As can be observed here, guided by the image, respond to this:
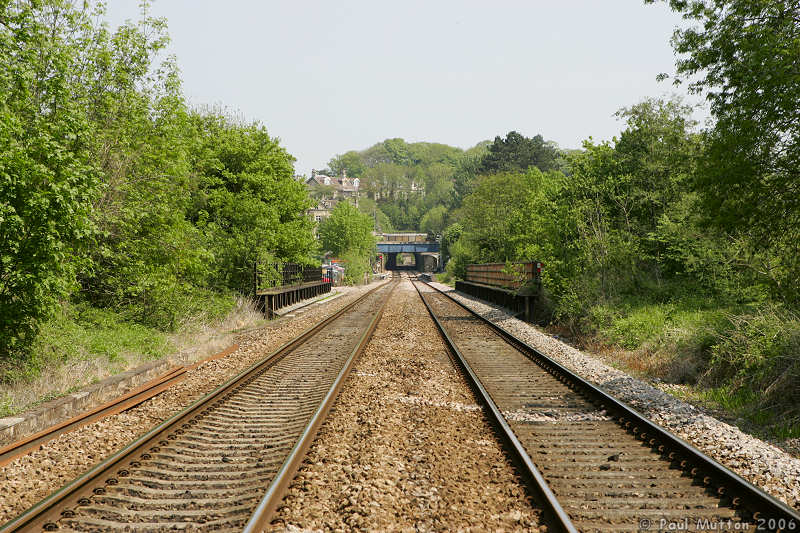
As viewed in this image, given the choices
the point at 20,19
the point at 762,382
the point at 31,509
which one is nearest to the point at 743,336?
the point at 762,382

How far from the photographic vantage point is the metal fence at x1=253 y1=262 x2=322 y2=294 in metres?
22.9

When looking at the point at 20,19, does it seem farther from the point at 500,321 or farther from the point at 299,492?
the point at 500,321

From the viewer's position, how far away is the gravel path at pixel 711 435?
5052 millimetres

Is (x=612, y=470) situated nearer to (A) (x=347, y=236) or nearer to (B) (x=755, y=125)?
(B) (x=755, y=125)

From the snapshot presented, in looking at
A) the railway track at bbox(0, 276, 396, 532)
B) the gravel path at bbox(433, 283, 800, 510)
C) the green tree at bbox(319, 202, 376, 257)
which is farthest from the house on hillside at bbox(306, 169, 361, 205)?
the railway track at bbox(0, 276, 396, 532)

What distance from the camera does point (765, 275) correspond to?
33.9 ft

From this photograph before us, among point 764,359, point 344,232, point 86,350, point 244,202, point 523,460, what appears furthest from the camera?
point 344,232

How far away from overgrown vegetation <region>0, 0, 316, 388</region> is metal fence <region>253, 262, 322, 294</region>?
1.84 m

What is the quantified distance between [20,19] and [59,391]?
6398 mm

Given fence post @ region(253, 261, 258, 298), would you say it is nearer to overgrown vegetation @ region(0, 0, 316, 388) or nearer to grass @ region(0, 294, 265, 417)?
overgrown vegetation @ region(0, 0, 316, 388)

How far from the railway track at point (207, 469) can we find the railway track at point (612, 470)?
241 centimetres

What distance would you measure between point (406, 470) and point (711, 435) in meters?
3.75

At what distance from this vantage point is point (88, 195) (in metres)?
8.76

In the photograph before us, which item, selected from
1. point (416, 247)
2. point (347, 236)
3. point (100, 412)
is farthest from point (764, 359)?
point (416, 247)
